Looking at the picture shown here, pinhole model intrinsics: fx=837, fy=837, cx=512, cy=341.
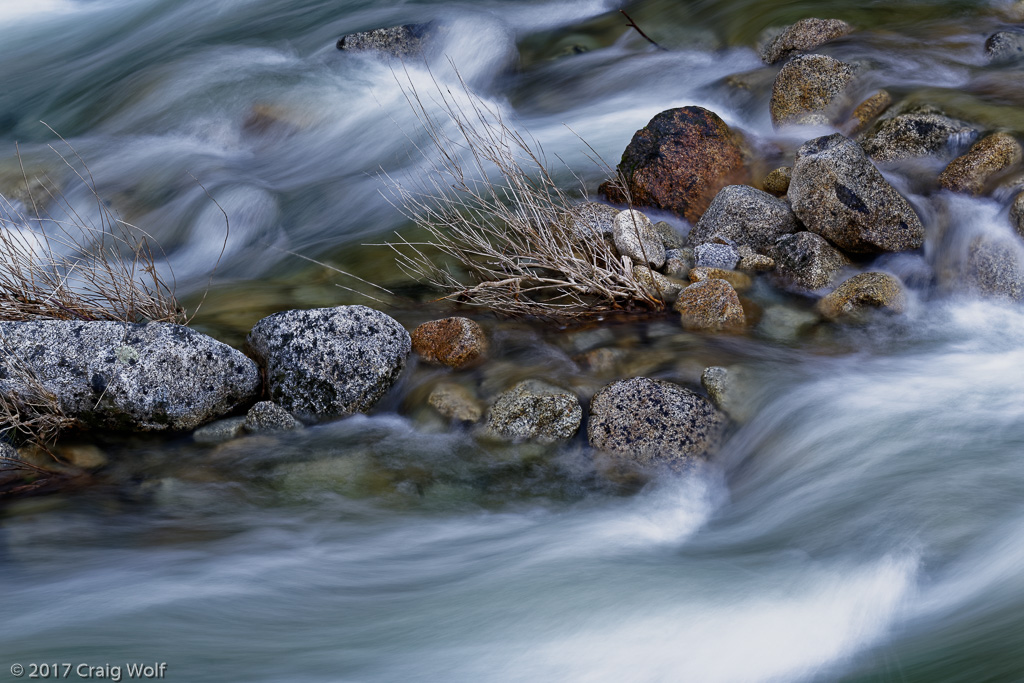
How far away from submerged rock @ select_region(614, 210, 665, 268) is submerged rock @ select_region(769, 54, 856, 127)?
1955 millimetres

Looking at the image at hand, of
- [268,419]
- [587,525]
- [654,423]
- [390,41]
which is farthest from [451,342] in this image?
[390,41]

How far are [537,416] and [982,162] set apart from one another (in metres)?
3.40

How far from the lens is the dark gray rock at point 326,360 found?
444 cm

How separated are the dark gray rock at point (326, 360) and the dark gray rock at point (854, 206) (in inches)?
108

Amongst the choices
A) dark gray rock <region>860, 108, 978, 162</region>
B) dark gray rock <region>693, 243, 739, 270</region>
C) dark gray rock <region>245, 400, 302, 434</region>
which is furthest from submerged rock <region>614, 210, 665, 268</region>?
dark gray rock <region>245, 400, 302, 434</region>

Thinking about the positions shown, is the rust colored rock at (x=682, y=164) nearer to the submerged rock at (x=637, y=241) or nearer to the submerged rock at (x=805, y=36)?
the submerged rock at (x=637, y=241)

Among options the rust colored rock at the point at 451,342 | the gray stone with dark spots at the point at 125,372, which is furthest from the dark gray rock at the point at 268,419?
the rust colored rock at the point at 451,342

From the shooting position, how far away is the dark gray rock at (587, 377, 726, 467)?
4016 millimetres

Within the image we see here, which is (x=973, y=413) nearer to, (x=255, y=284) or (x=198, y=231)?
(x=255, y=284)

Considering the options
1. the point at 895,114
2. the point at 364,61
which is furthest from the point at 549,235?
the point at 364,61

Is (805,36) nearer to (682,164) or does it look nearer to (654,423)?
(682,164)

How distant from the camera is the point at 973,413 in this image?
13.5 ft

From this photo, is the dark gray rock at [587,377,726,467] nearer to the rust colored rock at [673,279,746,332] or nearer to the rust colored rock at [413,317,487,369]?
the rust colored rock at [673,279,746,332]

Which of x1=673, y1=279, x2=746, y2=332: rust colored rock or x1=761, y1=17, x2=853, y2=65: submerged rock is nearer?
x1=673, y1=279, x2=746, y2=332: rust colored rock
